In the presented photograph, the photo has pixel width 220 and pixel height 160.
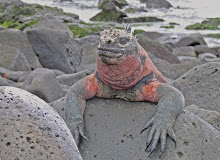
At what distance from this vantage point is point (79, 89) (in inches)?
195

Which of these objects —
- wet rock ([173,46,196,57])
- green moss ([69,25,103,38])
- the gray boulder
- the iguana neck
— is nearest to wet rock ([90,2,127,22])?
green moss ([69,25,103,38])

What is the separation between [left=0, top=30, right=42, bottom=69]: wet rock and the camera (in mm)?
12203

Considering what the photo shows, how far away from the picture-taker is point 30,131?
324 cm

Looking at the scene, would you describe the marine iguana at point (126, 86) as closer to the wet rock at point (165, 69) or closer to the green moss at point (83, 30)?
the wet rock at point (165, 69)

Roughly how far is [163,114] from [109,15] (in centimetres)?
3265

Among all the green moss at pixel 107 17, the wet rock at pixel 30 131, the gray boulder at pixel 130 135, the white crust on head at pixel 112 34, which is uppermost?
the white crust on head at pixel 112 34

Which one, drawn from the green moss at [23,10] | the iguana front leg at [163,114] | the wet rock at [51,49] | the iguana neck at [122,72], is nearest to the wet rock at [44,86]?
the iguana neck at [122,72]

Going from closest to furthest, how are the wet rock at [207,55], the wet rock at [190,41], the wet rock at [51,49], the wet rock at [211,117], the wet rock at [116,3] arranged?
the wet rock at [211,117] → the wet rock at [51,49] → the wet rock at [207,55] → the wet rock at [190,41] → the wet rock at [116,3]

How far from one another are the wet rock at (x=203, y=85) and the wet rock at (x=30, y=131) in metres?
3.31

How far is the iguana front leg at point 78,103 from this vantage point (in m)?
4.71

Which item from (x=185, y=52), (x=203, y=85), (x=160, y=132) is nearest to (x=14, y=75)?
(x=203, y=85)

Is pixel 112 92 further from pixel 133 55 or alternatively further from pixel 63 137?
pixel 63 137

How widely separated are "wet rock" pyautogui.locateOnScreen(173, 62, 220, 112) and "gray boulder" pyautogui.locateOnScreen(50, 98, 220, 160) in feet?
4.99

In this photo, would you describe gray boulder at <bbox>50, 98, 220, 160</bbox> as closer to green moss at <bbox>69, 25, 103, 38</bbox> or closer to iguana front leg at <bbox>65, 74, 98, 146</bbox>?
iguana front leg at <bbox>65, 74, 98, 146</bbox>
